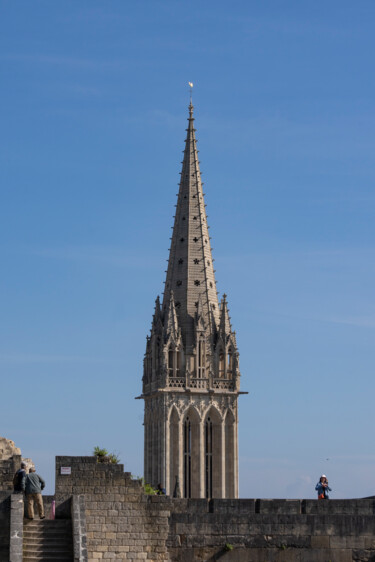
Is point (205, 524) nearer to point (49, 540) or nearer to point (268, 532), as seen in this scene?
point (268, 532)

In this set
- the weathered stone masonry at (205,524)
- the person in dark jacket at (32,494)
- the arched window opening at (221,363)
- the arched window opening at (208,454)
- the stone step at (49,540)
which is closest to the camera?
the stone step at (49,540)

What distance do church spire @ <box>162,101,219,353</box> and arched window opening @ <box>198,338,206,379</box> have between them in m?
0.83

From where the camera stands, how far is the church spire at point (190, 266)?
11944cm

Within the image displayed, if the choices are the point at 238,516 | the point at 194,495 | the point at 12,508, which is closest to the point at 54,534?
the point at 12,508

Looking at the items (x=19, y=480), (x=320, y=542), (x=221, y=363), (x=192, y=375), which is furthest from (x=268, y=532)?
(x=221, y=363)

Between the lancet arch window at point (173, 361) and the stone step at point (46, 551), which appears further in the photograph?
the lancet arch window at point (173, 361)

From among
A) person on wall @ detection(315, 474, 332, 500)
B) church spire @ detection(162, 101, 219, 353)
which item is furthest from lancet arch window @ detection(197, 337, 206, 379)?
person on wall @ detection(315, 474, 332, 500)

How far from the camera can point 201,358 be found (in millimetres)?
119625

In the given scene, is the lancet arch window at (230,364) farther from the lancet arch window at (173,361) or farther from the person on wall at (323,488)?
the person on wall at (323,488)

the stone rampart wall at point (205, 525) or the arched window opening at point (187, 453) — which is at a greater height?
the arched window opening at point (187, 453)

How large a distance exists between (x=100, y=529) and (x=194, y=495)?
288 feet

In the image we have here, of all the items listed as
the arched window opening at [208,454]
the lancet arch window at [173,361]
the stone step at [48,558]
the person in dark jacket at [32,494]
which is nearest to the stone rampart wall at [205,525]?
the person in dark jacket at [32,494]

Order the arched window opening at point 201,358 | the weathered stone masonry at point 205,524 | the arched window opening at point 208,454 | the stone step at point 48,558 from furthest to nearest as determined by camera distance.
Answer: the arched window opening at point 208,454, the arched window opening at point 201,358, the weathered stone masonry at point 205,524, the stone step at point 48,558

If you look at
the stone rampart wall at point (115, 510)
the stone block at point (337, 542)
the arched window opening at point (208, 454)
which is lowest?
the stone block at point (337, 542)
